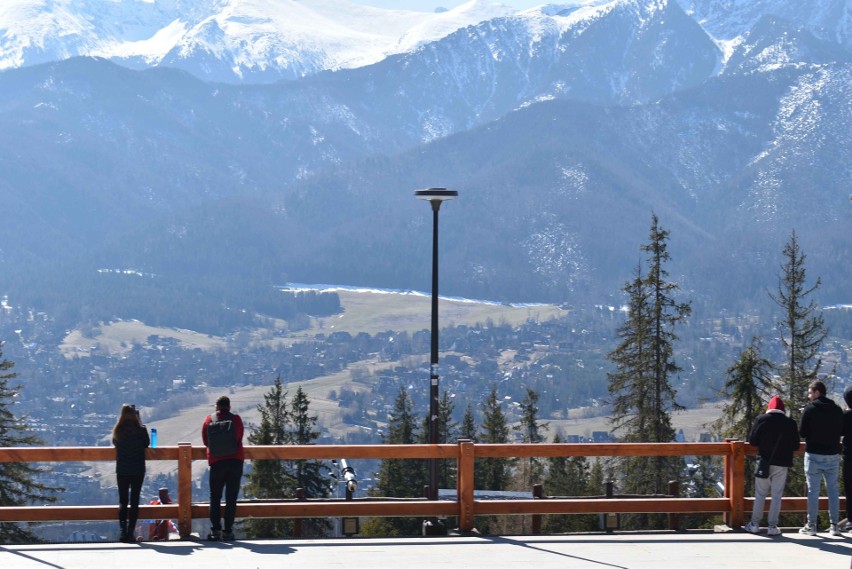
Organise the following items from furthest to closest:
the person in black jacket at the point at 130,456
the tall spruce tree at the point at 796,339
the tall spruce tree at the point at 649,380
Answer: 1. the tall spruce tree at the point at 796,339
2. the tall spruce tree at the point at 649,380
3. the person in black jacket at the point at 130,456

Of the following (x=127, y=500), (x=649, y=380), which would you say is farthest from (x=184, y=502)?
(x=649, y=380)

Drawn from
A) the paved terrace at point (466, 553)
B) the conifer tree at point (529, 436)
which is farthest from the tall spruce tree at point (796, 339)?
the paved terrace at point (466, 553)

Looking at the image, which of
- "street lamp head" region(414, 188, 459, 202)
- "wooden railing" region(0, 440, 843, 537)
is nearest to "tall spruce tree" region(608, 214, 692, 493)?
"street lamp head" region(414, 188, 459, 202)

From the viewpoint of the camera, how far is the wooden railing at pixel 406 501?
61.4ft

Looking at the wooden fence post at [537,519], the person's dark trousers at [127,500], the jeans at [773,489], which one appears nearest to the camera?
the person's dark trousers at [127,500]

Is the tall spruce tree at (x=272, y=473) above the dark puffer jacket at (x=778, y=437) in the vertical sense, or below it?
below

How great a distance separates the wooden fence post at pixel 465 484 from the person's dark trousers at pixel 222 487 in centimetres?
286

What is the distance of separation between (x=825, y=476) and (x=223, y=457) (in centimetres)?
777

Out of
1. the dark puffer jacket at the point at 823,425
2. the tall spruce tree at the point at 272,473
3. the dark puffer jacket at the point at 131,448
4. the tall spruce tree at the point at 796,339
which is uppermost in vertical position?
the tall spruce tree at the point at 796,339

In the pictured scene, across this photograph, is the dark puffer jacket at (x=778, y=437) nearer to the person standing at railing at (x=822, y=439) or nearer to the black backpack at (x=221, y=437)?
the person standing at railing at (x=822, y=439)

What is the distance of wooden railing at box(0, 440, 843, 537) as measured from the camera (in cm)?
1870

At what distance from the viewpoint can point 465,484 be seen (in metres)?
19.3

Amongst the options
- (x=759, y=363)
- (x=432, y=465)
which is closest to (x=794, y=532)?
(x=432, y=465)

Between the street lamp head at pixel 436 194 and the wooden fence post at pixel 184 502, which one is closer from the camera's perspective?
the wooden fence post at pixel 184 502
